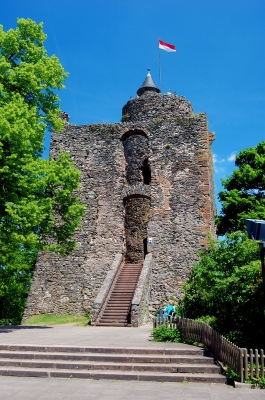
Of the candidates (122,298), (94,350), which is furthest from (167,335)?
(122,298)

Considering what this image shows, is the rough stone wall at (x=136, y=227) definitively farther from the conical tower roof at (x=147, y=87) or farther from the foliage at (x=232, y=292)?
the conical tower roof at (x=147, y=87)

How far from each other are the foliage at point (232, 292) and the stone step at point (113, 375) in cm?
179

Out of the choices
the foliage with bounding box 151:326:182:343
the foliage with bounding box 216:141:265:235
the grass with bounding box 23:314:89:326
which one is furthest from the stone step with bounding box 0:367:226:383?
the foliage with bounding box 216:141:265:235

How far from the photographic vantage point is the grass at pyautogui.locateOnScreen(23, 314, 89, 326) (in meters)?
18.2

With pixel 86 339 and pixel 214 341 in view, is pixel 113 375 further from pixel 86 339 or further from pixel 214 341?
pixel 86 339

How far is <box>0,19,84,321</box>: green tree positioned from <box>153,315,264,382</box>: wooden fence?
6.17 metres

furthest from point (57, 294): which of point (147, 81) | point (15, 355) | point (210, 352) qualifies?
point (147, 81)

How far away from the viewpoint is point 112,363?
8422mm

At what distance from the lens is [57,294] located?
65.5ft

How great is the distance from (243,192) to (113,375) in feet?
56.7

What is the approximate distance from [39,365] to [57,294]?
1163 centimetres

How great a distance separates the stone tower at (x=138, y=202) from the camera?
19.8 meters

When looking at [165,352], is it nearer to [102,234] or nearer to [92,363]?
[92,363]

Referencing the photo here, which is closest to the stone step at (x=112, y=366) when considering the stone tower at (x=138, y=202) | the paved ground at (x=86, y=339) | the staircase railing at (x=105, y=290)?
the paved ground at (x=86, y=339)
